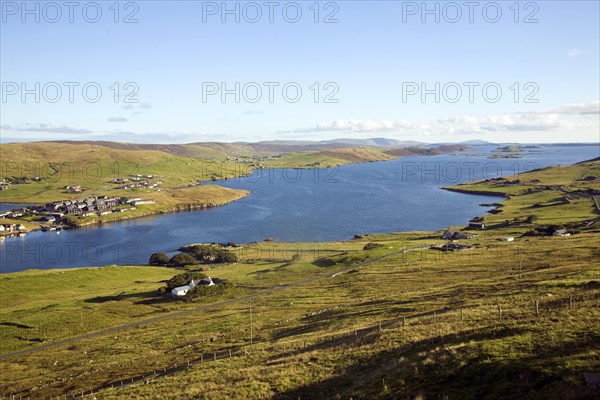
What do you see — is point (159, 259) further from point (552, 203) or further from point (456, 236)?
point (552, 203)

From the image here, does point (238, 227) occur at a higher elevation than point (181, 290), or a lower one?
higher

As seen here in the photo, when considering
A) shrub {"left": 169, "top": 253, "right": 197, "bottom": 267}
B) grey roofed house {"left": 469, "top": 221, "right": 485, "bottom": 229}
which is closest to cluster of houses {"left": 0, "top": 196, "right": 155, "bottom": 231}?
shrub {"left": 169, "top": 253, "right": 197, "bottom": 267}

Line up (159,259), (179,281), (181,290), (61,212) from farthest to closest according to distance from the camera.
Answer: (61,212)
(159,259)
(179,281)
(181,290)

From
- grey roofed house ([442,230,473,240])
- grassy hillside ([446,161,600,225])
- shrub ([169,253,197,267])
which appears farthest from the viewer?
grassy hillside ([446,161,600,225])

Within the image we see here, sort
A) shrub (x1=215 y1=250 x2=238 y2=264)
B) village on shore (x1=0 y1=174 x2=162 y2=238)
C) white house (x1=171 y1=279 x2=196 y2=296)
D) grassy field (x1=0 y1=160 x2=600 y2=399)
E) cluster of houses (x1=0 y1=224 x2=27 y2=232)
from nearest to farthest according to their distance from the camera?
grassy field (x1=0 y1=160 x2=600 y2=399) → white house (x1=171 y1=279 x2=196 y2=296) → shrub (x1=215 y1=250 x2=238 y2=264) → cluster of houses (x1=0 y1=224 x2=27 y2=232) → village on shore (x1=0 y1=174 x2=162 y2=238)

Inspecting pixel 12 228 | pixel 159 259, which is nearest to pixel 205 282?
pixel 159 259

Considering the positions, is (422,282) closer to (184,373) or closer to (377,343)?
(377,343)

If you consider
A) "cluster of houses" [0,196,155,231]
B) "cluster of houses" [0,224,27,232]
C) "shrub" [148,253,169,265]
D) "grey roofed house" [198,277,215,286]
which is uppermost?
"cluster of houses" [0,196,155,231]

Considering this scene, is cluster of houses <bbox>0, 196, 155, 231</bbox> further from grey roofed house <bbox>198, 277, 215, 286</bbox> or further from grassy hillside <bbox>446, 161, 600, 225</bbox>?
grassy hillside <bbox>446, 161, 600, 225</bbox>

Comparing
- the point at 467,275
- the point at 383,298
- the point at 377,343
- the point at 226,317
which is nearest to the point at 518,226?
the point at 467,275
